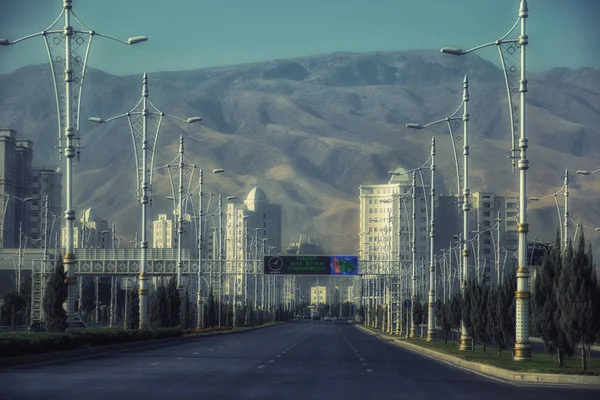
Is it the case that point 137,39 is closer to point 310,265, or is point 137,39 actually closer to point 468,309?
point 468,309

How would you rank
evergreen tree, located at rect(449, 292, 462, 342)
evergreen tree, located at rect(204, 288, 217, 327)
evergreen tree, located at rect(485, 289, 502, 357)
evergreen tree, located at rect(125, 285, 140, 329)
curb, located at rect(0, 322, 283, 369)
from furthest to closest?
evergreen tree, located at rect(204, 288, 217, 327), evergreen tree, located at rect(125, 285, 140, 329), evergreen tree, located at rect(449, 292, 462, 342), evergreen tree, located at rect(485, 289, 502, 357), curb, located at rect(0, 322, 283, 369)

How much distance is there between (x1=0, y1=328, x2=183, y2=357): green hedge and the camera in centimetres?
4266

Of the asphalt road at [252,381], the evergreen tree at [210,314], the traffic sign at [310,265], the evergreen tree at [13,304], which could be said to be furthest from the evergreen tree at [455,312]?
the traffic sign at [310,265]

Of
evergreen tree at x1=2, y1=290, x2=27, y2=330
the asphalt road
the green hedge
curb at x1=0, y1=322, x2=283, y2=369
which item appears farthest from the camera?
evergreen tree at x1=2, y1=290, x2=27, y2=330

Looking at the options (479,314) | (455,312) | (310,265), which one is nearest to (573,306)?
(479,314)

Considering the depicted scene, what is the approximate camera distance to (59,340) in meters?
48.6

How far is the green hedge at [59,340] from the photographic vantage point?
42656 mm

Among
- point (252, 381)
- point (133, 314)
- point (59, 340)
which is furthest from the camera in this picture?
point (133, 314)

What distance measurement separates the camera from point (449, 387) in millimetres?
33219

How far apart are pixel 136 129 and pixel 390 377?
3957 cm

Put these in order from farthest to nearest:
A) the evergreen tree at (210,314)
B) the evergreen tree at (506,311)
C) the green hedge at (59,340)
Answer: the evergreen tree at (210,314) < the evergreen tree at (506,311) < the green hedge at (59,340)

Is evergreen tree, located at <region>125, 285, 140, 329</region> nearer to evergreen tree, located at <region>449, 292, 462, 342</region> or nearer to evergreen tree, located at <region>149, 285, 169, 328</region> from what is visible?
evergreen tree, located at <region>149, 285, 169, 328</region>

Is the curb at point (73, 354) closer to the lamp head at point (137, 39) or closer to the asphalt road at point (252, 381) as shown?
the asphalt road at point (252, 381)

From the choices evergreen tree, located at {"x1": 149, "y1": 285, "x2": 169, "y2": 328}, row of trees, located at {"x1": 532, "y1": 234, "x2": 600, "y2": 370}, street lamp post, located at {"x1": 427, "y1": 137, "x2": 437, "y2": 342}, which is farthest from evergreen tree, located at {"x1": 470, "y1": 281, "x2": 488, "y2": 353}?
evergreen tree, located at {"x1": 149, "y1": 285, "x2": 169, "y2": 328}
